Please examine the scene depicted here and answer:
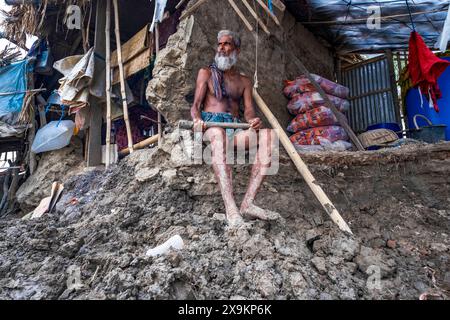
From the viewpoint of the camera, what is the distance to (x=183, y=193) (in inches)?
93.6

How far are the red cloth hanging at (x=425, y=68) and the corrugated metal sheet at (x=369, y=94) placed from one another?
52.6 inches

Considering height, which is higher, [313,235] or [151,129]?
[151,129]

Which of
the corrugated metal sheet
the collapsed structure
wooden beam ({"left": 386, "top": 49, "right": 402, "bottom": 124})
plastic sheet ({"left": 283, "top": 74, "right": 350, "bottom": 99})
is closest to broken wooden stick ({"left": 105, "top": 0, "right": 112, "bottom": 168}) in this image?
the collapsed structure

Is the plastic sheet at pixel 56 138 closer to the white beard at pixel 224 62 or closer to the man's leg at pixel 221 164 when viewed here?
the white beard at pixel 224 62

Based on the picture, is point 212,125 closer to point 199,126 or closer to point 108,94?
point 199,126

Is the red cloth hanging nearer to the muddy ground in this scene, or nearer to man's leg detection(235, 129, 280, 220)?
the muddy ground

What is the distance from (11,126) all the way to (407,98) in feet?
21.1

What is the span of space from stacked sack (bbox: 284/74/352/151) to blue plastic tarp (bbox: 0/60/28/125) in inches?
171

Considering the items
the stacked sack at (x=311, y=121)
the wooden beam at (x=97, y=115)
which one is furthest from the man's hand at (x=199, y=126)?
the wooden beam at (x=97, y=115)

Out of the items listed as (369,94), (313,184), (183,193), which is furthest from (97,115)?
(369,94)

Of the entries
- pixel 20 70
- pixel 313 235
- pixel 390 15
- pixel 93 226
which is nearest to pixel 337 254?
pixel 313 235

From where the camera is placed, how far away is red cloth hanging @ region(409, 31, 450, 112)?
363cm

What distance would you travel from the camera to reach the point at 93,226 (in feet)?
6.92
